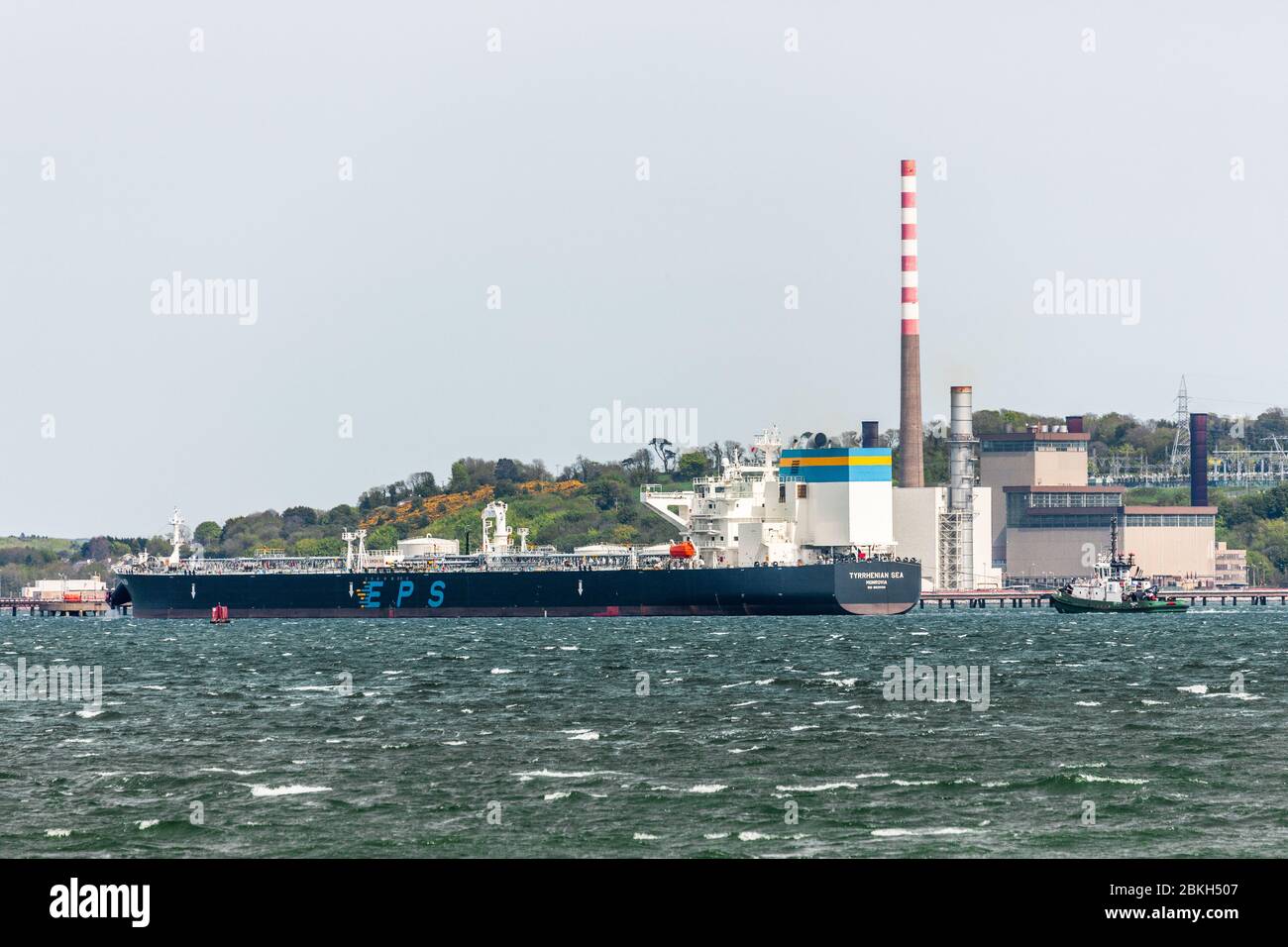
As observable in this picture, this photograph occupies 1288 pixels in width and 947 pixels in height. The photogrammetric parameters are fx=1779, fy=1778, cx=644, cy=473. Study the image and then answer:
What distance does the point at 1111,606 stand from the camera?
128375mm

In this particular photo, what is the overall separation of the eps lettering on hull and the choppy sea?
1970 inches

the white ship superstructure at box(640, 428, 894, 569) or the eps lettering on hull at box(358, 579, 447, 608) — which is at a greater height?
the white ship superstructure at box(640, 428, 894, 569)

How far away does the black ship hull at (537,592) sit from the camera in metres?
113

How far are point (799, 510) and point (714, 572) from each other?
1012 cm

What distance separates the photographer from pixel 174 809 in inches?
1151

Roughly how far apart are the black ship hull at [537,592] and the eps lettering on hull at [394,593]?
0.23ft

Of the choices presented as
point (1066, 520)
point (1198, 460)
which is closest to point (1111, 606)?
point (1066, 520)

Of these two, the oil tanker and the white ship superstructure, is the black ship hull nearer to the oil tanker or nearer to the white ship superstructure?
the oil tanker

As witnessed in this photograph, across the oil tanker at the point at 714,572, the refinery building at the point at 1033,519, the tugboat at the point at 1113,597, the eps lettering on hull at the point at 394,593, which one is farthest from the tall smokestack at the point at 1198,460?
the eps lettering on hull at the point at 394,593

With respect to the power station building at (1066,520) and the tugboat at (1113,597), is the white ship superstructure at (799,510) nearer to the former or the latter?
the tugboat at (1113,597)

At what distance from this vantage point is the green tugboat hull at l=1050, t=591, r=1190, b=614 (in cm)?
12825

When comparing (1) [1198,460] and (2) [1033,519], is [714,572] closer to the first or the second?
(2) [1033,519]

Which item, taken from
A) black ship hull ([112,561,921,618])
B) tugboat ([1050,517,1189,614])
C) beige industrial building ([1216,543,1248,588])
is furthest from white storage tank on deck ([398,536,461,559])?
beige industrial building ([1216,543,1248,588])
